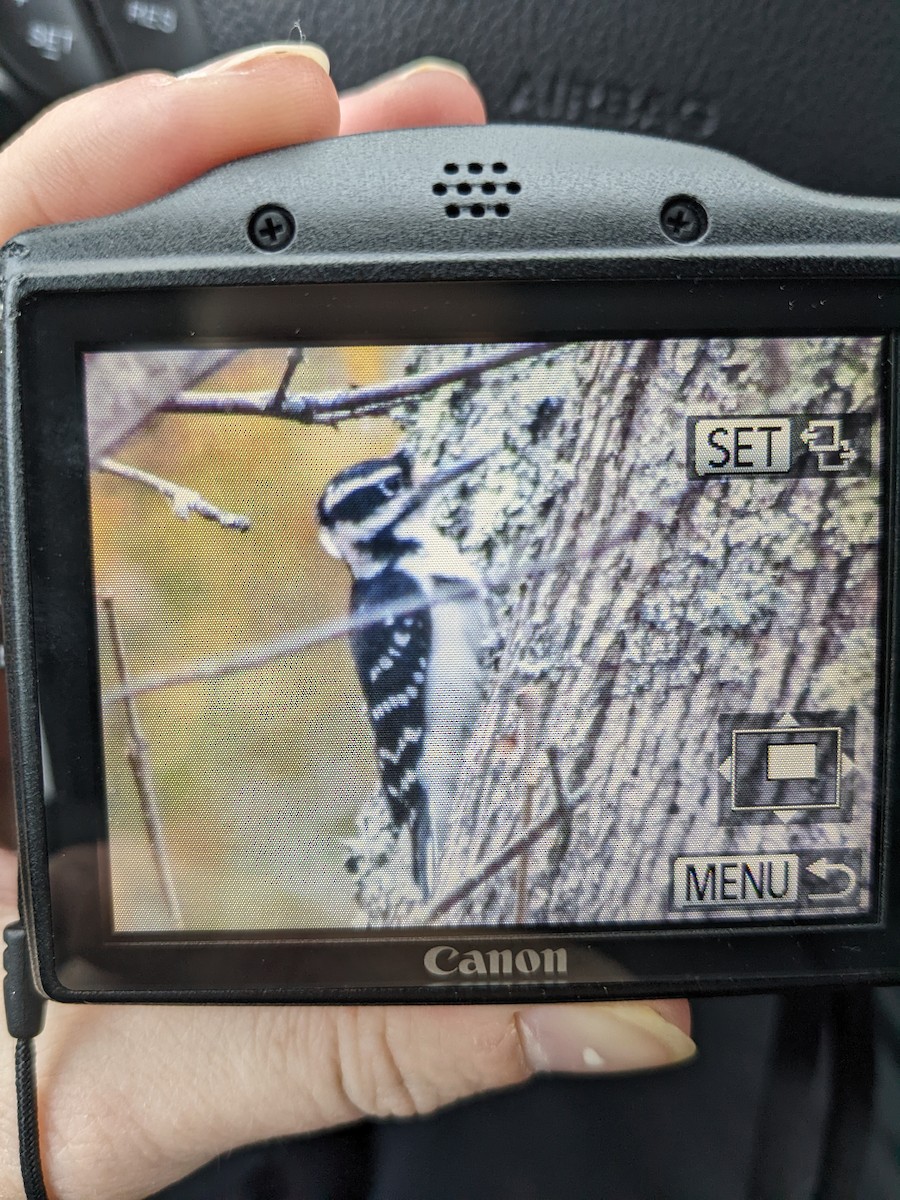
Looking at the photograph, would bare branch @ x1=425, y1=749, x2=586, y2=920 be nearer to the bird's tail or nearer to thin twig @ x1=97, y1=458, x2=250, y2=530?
the bird's tail

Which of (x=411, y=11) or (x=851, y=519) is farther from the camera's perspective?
(x=411, y=11)

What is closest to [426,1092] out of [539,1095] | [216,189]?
[539,1095]

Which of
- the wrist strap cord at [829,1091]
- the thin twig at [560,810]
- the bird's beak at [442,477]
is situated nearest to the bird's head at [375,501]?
the bird's beak at [442,477]

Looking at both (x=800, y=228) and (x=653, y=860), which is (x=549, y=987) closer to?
(x=653, y=860)

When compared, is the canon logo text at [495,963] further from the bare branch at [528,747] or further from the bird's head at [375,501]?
the bird's head at [375,501]

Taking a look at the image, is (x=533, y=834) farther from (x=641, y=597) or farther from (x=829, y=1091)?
(x=829, y=1091)

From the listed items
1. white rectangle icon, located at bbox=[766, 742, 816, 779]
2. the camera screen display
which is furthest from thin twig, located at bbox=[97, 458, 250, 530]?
white rectangle icon, located at bbox=[766, 742, 816, 779]
